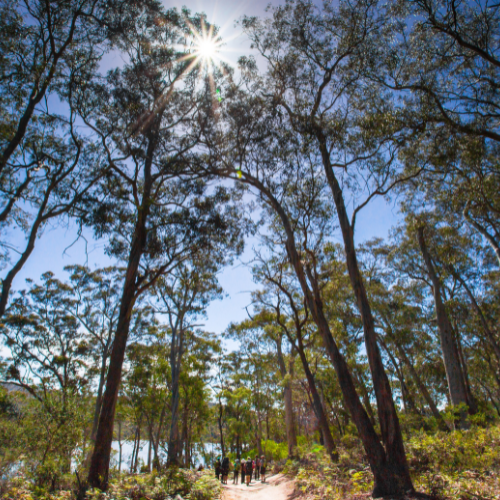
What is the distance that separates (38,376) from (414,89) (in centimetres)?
2175

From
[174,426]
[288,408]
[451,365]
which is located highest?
[451,365]

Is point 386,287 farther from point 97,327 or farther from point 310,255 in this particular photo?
point 97,327

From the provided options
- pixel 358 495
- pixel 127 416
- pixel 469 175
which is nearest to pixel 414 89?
pixel 469 175

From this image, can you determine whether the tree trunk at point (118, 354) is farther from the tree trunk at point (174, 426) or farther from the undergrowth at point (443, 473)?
the tree trunk at point (174, 426)

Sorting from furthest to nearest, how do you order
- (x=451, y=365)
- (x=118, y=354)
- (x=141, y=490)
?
(x=451, y=365)
(x=118, y=354)
(x=141, y=490)

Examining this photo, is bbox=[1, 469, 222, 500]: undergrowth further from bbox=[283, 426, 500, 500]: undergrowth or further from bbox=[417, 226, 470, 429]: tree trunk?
bbox=[417, 226, 470, 429]: tree trunk

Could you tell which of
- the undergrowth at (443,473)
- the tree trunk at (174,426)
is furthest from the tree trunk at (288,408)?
the undergrowth at (443,473)

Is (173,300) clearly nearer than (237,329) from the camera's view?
Yes

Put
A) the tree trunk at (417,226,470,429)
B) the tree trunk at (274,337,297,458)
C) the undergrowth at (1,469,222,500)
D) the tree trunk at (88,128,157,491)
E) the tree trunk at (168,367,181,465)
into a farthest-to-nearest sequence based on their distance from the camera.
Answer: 1. the tree trunk at (274,337,297,458)
2. the tree trunk at (168,367,181,465)
3. the tree trunk at (417,226,470,429)
4. the tree trunk at (88,128,157,491)
5. the undergrowth at (1,469,222,500)

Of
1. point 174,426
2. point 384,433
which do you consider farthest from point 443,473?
point 174,426

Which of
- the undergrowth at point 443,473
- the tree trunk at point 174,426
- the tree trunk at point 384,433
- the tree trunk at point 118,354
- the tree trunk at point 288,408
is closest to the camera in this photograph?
the undergrowth at point 443,473

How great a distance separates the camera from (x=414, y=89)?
8711 millimetres

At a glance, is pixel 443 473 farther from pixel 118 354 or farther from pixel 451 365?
pixel 118 354

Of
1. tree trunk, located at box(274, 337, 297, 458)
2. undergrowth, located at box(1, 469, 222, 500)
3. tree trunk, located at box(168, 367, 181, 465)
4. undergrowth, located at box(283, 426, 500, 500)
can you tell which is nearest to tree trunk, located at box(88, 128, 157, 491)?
undergrowth, located at box(1, 469, 222, 500)
